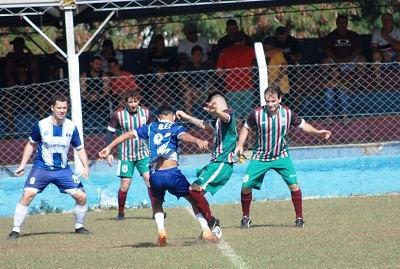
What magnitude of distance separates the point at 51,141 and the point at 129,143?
2129 millimetres

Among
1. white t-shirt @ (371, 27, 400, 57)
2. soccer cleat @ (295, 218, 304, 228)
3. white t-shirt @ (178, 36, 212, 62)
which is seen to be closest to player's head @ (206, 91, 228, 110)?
soccer cleat @ (295, 218, 304, 228)

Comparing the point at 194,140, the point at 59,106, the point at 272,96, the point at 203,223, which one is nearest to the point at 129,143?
the point at 59,106

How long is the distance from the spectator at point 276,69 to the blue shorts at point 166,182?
5.10 m

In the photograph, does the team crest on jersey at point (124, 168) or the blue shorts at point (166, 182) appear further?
the team crest on jersey at point (124, 168)

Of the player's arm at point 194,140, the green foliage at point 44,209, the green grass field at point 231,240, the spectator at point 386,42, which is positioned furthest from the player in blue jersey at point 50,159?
the spectator at point 386,42

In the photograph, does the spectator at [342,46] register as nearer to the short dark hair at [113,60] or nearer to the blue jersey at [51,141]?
the short dark hair at [113,60]

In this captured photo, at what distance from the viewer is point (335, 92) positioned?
1627cm

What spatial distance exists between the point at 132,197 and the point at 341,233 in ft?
18.0

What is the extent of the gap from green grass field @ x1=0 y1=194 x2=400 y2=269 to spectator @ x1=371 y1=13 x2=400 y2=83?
404cm

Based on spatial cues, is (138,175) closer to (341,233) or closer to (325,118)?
(325,118)

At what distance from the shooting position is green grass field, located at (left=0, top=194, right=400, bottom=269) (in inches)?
354

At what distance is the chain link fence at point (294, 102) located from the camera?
16125 millimetres

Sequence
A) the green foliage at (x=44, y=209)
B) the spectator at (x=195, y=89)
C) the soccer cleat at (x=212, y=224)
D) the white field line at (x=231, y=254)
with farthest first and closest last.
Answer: the spectator at (x=195, y=89) → the green foliage at (x=44, y=209) → the soccer cleat at (x=212, y=224) → the white field line at (x=231, y=254)

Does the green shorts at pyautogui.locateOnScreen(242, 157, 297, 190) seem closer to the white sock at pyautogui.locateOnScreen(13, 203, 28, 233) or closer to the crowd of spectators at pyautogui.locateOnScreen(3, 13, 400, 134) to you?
the white sock at pyautogui.locateOnScreen(13, 203, 28, 233)
